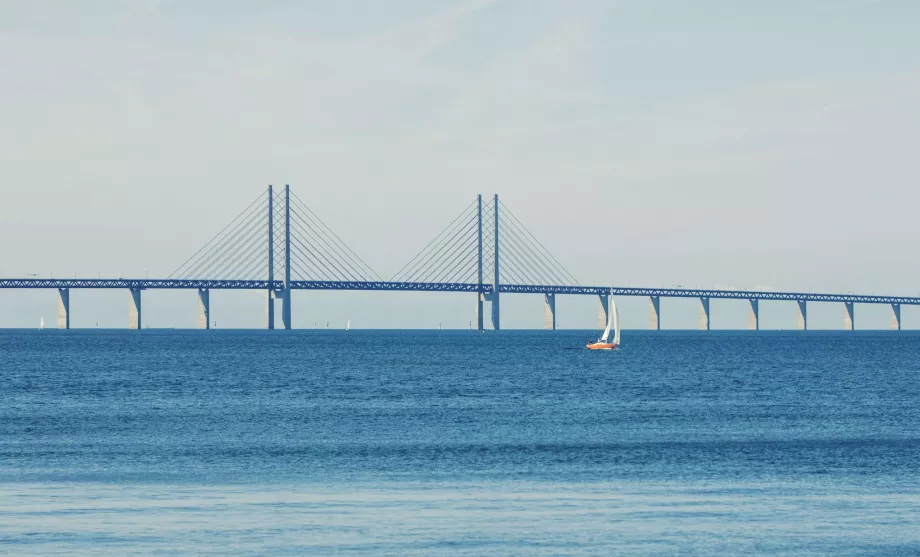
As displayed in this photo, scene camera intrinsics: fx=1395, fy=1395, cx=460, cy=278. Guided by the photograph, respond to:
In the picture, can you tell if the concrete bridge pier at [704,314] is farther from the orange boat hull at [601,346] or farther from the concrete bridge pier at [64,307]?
the concrete bridge pier at [64,307]

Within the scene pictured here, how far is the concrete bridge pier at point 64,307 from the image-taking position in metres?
171

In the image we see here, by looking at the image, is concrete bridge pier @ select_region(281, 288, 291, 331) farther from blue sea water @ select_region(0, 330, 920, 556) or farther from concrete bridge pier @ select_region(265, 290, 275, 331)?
blue sea water @ select_region(0, 330, 920, 556)

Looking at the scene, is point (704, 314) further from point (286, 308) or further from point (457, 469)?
point (457, 469)

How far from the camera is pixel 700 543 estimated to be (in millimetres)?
21156

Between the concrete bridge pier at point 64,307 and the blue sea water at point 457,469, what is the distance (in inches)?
4231

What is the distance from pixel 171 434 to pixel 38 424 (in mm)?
5827

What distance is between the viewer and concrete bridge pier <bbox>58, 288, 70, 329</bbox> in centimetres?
17112

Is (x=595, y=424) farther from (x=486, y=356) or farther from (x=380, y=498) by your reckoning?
(x=486, y=356)

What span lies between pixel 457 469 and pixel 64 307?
149 meters

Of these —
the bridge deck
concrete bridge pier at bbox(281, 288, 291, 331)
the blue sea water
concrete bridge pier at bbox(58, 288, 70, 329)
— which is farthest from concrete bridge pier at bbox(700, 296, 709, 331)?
the blue sea water

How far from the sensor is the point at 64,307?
563 feet

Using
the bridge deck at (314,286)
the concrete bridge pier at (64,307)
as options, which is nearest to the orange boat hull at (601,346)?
the bridge deck at (314,286)

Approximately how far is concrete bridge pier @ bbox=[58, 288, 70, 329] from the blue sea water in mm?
107476

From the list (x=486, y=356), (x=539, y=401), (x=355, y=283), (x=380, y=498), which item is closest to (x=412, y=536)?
(x=380, y=498)
